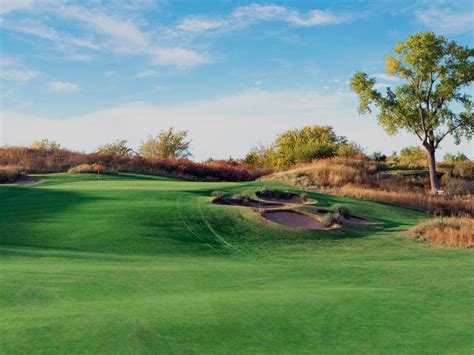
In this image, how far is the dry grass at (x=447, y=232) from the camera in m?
15.8

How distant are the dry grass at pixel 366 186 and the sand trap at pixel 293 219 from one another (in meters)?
7.01

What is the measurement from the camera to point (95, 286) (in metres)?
7.84

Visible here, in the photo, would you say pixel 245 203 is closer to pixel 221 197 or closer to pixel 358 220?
pixel 221 197

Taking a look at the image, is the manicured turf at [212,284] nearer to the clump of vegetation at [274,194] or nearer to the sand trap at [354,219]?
the sand trap at [354,219]

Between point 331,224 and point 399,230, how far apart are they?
2346 mm

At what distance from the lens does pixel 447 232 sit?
16703 millimetres

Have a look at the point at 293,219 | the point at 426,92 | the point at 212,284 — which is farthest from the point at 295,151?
the point at 212,284

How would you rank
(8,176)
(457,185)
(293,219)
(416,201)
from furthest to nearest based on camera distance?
(457,185) < (416,201) < (8,176) < (293,219)

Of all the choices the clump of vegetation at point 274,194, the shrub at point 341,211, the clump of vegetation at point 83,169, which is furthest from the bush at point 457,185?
the clump of vegetation at point 83,169

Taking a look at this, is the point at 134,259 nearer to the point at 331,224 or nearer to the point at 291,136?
the point at 331,224

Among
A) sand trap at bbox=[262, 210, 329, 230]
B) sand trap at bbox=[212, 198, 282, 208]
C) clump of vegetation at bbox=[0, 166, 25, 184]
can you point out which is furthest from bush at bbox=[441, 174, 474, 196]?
clump of vegetation at bbox=[0, 166, 25, 184]

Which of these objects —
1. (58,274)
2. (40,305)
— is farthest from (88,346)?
(58,274)

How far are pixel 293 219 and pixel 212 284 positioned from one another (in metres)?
10.3

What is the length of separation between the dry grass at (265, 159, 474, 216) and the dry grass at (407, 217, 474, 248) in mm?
5098
